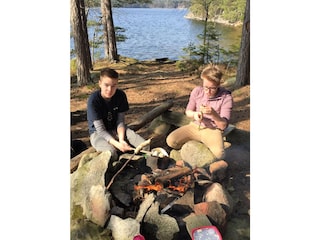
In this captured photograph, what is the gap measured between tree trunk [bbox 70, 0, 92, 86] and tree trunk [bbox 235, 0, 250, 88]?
1.15 m

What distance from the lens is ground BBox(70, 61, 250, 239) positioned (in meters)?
2.93

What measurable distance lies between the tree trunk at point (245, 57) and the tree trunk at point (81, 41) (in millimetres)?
1147

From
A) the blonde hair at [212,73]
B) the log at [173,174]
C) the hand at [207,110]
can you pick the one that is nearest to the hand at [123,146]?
the log at [173,174]

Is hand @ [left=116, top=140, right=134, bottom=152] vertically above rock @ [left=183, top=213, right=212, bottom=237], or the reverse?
hand @ [left=116, top=140, right=134, bottom=152]

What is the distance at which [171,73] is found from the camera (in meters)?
3.15

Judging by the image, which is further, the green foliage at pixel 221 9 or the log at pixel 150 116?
the log at pixel 150 116

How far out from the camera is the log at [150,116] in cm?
306

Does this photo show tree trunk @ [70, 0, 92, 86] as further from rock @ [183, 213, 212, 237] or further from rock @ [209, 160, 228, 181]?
rock @ [183, 213, 212, 237]

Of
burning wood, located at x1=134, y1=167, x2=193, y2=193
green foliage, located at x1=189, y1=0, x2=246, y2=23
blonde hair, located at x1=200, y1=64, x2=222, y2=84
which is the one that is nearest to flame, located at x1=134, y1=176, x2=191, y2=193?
burning wood, located at x1=134, y1=167, x2=193, y2=193

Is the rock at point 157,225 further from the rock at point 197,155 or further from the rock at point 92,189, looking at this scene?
the rock at point 197,155

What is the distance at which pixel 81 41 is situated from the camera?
121 inches

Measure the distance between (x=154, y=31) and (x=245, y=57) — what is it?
75 centimetres

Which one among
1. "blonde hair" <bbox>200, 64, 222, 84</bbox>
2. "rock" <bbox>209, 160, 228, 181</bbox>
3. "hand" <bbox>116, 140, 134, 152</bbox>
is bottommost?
"rock" <bbox>209, 160, 228, 181</bbox>

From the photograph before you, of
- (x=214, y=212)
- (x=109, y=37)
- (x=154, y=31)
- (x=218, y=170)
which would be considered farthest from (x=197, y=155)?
(x=109, y=37)
